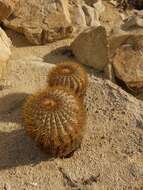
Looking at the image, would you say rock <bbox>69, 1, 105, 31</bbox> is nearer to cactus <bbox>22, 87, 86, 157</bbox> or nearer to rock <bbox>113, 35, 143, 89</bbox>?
rock <bbox>113, 35, 143, 89</bbox>

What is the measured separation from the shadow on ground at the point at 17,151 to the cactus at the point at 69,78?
657 millimetres

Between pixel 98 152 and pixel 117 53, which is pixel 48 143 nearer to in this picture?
pixel 98 152

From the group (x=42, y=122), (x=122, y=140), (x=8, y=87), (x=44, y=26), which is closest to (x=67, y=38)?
(x=44, y=26)

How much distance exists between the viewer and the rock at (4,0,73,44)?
7922 mm

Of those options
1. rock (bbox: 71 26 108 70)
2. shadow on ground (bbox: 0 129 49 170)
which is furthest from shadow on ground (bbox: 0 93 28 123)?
rock (bbox: 71 26 108 70)

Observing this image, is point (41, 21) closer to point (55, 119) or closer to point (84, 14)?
point (84, 14)

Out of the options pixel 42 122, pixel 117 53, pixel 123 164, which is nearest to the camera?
pixel 42 122

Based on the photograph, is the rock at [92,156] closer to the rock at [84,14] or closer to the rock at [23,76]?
the rock at [23,76]

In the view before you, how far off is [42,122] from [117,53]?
239cm

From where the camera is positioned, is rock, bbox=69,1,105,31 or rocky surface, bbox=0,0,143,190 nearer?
rocky surface, bbox=0,0,143,190

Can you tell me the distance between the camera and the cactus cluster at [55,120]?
206 inches

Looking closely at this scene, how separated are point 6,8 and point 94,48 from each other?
1444mm

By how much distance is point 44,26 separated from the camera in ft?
26.2

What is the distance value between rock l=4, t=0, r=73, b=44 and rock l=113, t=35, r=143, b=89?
1.02m
